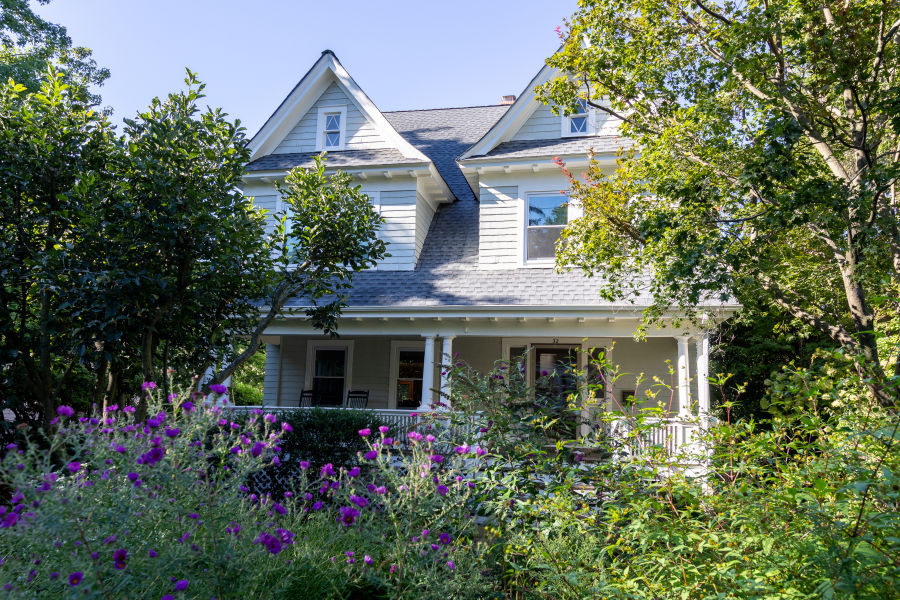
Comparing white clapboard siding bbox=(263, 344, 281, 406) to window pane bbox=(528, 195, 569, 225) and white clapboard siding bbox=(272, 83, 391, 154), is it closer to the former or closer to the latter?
white clapboard siding bbox=(272, 83, 391, 154)

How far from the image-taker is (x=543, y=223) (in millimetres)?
11133

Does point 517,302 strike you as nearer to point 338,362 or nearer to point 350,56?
point 338,362

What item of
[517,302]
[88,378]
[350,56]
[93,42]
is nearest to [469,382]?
[517,302]

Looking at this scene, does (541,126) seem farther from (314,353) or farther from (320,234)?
(314,353)

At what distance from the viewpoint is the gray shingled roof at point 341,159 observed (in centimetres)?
1165

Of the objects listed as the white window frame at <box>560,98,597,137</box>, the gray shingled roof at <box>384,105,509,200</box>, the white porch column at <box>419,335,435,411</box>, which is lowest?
the white porch column at <box>419,335,435,411</box>

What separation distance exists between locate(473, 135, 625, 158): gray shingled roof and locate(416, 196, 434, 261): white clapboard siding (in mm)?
1753

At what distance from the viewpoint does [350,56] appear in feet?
41.4

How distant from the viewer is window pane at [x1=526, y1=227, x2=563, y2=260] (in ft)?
36.1

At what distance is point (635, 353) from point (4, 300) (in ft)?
32.9

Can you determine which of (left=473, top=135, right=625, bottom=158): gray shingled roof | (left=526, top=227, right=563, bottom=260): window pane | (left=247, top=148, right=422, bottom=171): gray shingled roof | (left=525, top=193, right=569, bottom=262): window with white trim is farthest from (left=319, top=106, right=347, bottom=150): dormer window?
(left=526, top=227, right=563, bottom=260): window pane

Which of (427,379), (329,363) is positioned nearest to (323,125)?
(329,363)

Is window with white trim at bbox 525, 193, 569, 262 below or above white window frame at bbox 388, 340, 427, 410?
above

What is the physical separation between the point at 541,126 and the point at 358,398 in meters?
6.89
